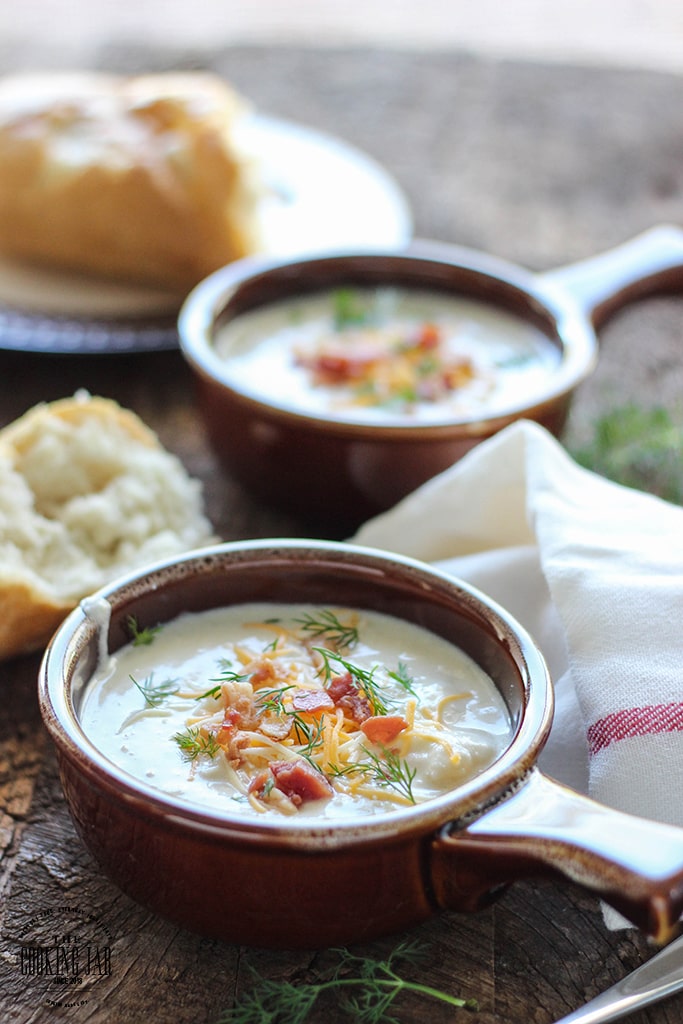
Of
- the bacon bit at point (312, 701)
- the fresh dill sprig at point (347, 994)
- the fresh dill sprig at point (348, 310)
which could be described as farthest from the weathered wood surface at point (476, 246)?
the fresh dill sprig at point (348, 310)

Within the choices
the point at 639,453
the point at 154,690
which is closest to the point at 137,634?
the point at 154,690

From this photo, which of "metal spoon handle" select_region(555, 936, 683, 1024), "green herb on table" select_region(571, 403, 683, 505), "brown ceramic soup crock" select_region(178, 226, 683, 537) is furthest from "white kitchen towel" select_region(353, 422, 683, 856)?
"green herb on table" select_region(571, 403, 683, 505)

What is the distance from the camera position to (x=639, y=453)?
326 cm

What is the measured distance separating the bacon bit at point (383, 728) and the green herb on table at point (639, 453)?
1373 mm

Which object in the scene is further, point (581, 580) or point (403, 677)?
point (581, 580)

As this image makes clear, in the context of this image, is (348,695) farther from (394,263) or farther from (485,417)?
(394,263)

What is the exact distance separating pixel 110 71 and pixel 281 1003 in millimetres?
4529

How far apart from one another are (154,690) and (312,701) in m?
0.28

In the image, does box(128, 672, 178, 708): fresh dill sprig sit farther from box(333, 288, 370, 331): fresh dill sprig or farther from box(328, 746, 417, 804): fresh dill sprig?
box(333, 288, 370, 331): fresh dill sprig

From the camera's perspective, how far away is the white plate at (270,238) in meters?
3.52

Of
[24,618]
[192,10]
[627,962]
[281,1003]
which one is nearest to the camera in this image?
[281,1003]

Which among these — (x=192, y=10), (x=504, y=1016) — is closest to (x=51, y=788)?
(x=504, y=1016)

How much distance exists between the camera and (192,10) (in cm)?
838

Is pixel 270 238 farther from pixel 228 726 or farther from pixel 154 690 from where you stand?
pixel 228 726
